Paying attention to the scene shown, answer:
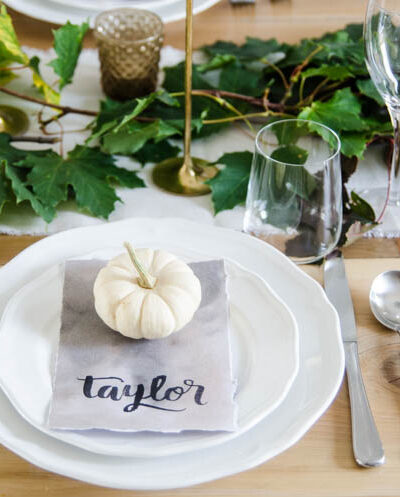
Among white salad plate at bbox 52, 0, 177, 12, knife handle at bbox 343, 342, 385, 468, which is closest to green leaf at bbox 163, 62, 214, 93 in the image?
white salad plate at bbox 52, 0, 177, 12

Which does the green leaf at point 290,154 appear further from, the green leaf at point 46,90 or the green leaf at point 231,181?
the green leaf at point 46,90

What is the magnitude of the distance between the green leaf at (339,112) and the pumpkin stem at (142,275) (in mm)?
351

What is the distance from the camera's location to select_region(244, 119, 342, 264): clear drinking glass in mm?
567

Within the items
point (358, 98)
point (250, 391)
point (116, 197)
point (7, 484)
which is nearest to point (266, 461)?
point (250, 391)

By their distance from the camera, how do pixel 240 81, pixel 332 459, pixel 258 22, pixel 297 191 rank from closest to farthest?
pixel 332 459
pixel 297 191
pixel 240 81
pixel 258 22

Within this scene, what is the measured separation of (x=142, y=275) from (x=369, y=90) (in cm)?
46

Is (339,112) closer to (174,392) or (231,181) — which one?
(231,181)

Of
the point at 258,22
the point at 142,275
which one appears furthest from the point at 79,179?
the point at 258,22

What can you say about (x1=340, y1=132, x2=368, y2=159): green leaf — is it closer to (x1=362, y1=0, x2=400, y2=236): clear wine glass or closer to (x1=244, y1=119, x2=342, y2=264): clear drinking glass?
(x1=362, y1=0, x2=400, y2=236): clear wine glass

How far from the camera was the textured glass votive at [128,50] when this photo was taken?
88 cm

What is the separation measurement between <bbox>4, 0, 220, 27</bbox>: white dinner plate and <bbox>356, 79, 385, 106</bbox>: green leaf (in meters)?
Result: 0.28

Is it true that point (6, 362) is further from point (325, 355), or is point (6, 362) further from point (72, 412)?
point (325, 355)

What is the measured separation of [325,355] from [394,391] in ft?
0.20

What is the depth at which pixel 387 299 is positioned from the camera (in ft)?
1.92
